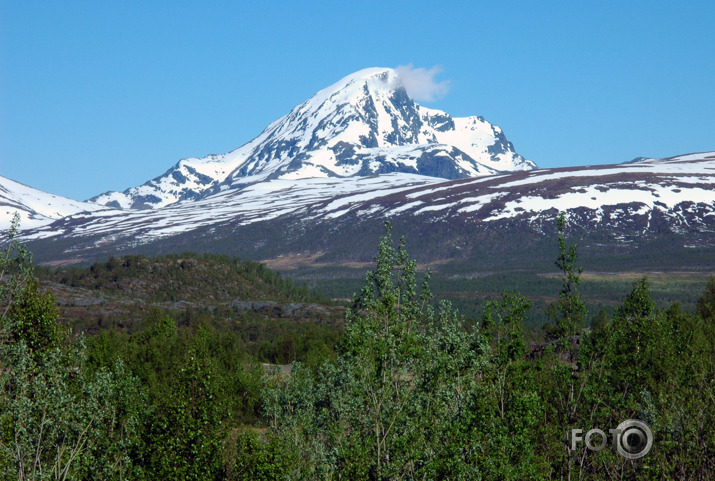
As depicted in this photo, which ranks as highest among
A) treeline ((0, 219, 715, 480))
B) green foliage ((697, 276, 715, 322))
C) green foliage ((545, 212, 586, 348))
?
green foliage ((545, 212, 586, 348))

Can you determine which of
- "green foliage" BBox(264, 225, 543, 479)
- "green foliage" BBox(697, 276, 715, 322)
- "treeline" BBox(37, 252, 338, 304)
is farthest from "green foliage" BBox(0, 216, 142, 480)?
"treeline" BBox(37, 252, 338, 304)

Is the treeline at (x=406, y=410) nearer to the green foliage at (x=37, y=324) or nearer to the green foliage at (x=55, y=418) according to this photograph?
the green foliage at (x=55, y=418)

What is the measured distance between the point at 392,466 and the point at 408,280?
289 inches

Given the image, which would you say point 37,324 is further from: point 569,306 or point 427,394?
point 569,306

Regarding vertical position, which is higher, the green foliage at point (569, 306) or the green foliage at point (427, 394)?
Answer: the green foliage at point (569, 306)

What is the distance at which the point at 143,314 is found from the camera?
141 m

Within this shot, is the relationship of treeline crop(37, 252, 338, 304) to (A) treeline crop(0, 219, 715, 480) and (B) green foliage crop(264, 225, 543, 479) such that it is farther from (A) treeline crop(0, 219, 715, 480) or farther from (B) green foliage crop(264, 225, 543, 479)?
(B) green foliage crop(264, 225, 543, 479)

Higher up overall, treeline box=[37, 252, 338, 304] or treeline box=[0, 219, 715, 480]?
treeline box=[0, 219, 715, 480]

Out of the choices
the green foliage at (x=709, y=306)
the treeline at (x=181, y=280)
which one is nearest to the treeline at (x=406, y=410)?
the green foliage at (x=709, y=306)

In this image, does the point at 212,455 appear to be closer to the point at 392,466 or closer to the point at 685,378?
the point at 392,466

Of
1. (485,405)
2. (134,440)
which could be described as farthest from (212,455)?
(485,405)

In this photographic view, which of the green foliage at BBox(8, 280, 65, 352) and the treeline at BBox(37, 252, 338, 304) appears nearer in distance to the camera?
the green foliage at BBox(8, 280, 65, 352)

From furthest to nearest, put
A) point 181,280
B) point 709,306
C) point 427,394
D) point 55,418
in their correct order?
point 181,280 < point 709,306 < point 55,418 < point 427,394

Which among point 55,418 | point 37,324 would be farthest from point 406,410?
point 37,324
